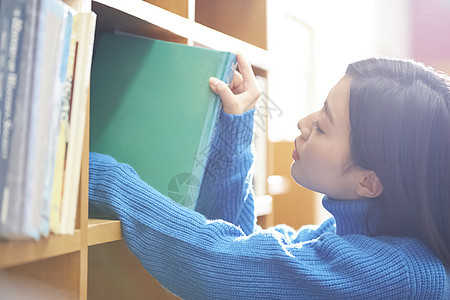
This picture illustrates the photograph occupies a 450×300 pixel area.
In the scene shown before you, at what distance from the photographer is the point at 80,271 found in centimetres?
62

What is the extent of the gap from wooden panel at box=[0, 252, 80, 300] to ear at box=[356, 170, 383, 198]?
500 mm

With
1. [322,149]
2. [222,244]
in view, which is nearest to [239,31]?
[322,149]

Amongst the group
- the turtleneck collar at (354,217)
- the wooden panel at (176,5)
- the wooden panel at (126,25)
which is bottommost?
the turtleneck collar at (354,217)

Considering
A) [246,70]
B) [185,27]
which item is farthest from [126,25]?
[246,70]

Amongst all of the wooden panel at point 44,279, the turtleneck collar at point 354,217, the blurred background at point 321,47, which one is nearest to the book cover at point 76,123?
the wooden panel at point 44,279

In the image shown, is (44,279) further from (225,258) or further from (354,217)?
(354,217)

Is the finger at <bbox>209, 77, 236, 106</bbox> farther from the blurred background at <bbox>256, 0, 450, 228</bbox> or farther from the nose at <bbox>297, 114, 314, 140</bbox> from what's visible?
the blurred background at <bbox>256, 0, 450, 228</bbox>

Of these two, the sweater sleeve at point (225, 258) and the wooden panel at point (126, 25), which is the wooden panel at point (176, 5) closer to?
the wooden panel at point (126, 25)

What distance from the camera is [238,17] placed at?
4.10ft

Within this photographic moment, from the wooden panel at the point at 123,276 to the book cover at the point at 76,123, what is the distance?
1.45 feet

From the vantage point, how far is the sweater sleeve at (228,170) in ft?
2.98

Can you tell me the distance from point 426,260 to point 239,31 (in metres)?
0.76

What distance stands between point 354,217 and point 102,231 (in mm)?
445

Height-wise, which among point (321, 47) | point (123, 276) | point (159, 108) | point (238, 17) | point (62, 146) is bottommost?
point (123, 276)
